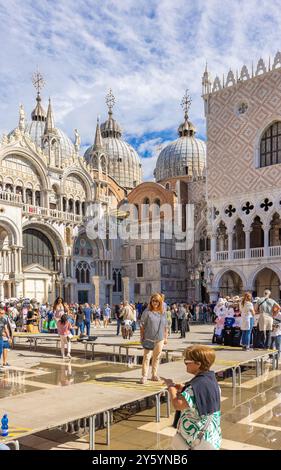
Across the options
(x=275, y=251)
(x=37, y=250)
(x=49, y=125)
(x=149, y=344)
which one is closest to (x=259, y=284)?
(x=275, y=251)

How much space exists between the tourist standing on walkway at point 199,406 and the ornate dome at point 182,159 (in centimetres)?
4406

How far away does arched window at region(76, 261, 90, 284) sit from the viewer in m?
34.4

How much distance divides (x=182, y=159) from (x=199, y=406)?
4602 cm

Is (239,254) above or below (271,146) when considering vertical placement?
below

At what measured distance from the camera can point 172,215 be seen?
41125 mm

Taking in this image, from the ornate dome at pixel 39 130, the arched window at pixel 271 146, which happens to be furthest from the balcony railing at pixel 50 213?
the arched window at pixel 271 146

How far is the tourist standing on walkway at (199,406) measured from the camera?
3051 millimetres

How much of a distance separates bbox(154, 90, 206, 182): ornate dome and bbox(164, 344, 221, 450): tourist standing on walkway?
44.1 m

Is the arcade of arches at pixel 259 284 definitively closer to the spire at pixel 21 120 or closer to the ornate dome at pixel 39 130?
the spire at pixel 21 120

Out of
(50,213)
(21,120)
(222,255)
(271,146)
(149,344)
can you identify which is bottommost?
(149,344)

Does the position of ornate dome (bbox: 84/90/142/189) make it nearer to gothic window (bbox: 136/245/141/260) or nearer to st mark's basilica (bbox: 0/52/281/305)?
st mark's basilica (bbox: 0/52/281/305)

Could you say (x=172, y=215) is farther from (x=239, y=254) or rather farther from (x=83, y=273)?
(x=239, y=254)
